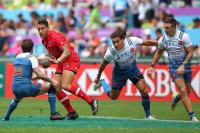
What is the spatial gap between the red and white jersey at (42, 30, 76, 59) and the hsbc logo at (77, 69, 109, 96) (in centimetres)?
609

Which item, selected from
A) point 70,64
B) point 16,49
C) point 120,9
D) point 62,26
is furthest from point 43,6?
point 70,64

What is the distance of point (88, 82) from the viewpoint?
1529 centimetres

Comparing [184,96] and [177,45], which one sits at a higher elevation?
[177,45]

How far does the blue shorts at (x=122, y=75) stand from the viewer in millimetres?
9195

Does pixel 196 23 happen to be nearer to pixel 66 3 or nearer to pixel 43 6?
pixel 66 3

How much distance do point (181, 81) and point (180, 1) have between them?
32.6 feet

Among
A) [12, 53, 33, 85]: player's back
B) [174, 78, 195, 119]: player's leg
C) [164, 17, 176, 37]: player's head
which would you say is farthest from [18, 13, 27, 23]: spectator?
[174, 78, 195, 119]: player's leg

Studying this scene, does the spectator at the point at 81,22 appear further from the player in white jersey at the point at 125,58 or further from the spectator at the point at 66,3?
the player in white jersey at the point at 125,58

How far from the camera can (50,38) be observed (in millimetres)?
8914

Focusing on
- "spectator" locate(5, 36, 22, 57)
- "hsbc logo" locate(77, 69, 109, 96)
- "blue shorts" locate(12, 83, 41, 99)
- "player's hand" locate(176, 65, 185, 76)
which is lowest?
"hsbc logo" locate(77, 69, 109, 96)

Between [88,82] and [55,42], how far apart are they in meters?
6.56

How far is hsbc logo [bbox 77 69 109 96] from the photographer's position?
49.9 feet

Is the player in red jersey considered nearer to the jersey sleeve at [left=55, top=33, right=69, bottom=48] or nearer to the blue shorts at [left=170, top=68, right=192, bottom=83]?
the jersey sleeve at [left=55, top=33, right=69, bottom=48]

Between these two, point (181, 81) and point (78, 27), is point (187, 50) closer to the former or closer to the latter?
point (181, 81)
